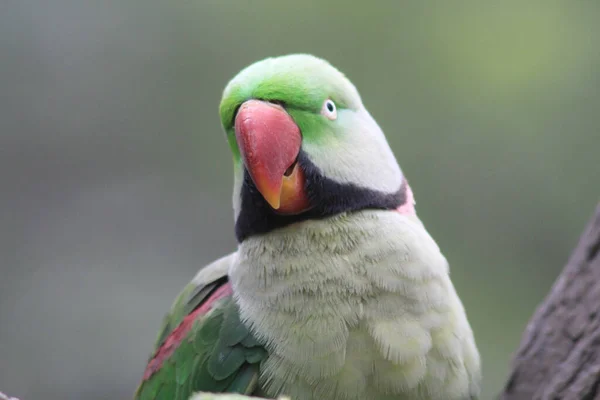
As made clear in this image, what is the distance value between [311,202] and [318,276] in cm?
19

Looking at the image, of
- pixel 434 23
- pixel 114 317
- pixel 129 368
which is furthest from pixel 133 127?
pixel 434 23

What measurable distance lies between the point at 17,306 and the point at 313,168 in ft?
10.3

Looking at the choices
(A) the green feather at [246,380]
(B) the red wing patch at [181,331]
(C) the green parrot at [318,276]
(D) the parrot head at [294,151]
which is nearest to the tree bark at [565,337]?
(C) the green parrot at [318,276]

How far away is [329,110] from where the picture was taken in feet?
6.19

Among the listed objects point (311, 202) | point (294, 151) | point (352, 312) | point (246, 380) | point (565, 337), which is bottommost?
point (565, 337)

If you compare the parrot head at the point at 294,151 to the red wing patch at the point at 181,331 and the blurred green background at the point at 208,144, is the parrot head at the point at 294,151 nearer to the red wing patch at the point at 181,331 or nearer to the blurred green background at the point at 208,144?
the red wing patch at the point at 181,331

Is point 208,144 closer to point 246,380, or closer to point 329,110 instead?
point 329,110

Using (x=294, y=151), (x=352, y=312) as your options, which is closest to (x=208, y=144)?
(x=294, y=151)

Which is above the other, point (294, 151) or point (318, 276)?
point (294, 151)

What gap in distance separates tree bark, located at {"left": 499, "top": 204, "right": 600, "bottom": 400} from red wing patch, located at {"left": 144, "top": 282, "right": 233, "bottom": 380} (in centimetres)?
87

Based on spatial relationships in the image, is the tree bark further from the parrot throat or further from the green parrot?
the parrot throat

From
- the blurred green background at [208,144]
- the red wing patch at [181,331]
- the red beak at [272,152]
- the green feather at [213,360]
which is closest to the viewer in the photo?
the red beak at [272,152]

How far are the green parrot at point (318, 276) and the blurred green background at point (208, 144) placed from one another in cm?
248

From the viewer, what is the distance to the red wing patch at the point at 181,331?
202 centimetres
